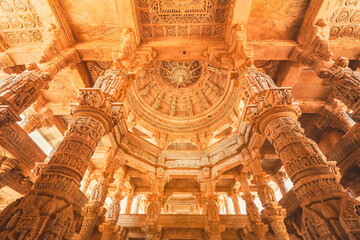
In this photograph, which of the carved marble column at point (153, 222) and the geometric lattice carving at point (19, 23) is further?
the carved marble column at point (153, 222)

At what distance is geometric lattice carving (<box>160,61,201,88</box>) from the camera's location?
14.6m

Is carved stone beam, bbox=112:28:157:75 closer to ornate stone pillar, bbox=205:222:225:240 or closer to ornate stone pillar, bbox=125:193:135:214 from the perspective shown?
ornate stone pillar, bbox=205:222:225:240

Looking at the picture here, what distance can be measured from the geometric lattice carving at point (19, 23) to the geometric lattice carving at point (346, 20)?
10565 mm

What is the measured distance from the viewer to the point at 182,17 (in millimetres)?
6684

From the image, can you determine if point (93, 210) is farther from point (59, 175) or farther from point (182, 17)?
point (182, 17)

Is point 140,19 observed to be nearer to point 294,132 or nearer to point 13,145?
point 294,132

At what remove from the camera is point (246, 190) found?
402 inches

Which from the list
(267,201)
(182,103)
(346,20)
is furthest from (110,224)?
(346,20)

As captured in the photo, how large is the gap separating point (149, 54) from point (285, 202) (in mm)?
10176

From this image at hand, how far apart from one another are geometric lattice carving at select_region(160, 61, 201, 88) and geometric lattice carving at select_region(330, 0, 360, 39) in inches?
351

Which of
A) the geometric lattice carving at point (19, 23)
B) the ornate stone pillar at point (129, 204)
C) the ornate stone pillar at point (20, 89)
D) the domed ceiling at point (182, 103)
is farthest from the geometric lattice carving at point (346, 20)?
the ornate stone pillar at point (129, 204)

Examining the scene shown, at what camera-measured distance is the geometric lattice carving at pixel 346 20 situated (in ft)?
20.4

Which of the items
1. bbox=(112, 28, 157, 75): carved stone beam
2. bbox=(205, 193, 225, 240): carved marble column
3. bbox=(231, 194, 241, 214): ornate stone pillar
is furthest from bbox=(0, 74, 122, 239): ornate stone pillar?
bbox=(231, 194, 241, 214): ornate stone pillar

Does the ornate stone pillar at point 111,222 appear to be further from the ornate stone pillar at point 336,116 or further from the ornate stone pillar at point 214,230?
the ornate stone pillar at point 336,116
